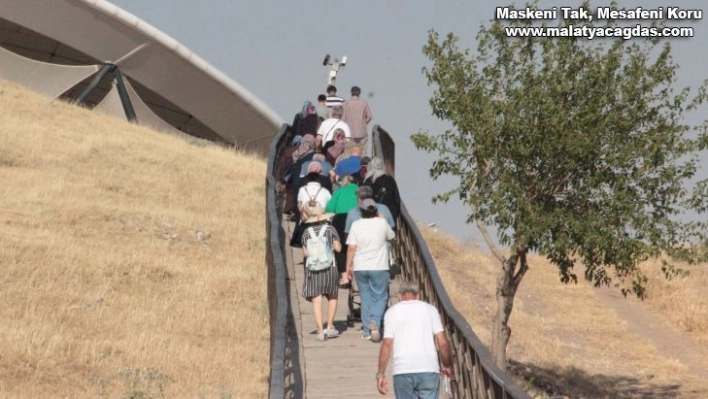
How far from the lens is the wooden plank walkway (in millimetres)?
14039

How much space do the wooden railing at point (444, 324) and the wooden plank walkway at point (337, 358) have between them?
0.20 m

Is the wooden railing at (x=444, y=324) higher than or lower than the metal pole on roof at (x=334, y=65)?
lower

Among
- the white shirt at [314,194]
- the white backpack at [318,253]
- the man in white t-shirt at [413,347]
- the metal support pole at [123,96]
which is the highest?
the metal support pole at [123,96]

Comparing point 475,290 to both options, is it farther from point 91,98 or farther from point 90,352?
point 91,98

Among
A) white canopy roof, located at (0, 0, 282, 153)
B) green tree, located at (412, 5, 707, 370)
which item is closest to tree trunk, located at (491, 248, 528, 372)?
green tree, located at (412, 5, 707, 370)

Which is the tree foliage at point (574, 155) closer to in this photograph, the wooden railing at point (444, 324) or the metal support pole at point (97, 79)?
the wooden railing at point (444, 324)

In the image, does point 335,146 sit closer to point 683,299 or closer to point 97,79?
point 683,299

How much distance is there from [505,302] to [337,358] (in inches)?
394

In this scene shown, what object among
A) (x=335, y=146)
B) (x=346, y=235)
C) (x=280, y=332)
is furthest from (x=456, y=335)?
(x=335, y=146)

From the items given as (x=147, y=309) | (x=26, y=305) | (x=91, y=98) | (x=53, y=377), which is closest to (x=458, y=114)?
(x=147, y=309)

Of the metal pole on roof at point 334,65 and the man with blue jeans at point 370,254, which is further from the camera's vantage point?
the metal pole on roof at point 334,65

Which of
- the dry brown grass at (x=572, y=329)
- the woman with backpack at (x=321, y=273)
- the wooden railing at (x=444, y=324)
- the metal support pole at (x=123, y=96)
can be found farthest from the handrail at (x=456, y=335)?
the metal support pole at (x=123, y=96)

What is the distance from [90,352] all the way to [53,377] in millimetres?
1282

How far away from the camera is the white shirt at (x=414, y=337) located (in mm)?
11156
